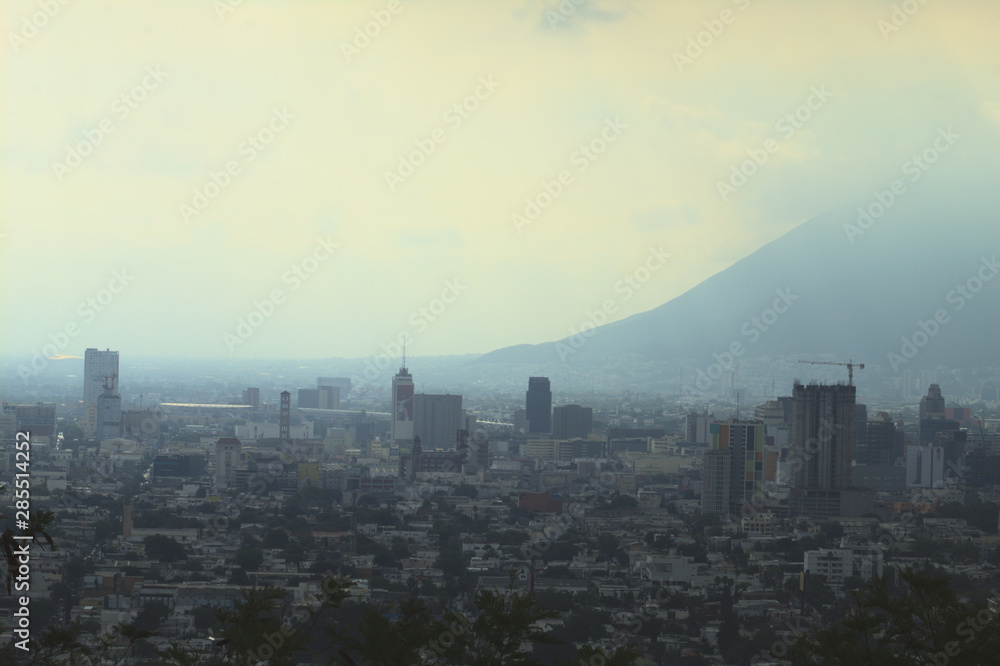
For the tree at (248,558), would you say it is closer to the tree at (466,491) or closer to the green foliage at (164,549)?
the green foliage at (164,549)

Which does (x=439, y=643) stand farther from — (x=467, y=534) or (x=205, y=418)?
(x=205, y=418)

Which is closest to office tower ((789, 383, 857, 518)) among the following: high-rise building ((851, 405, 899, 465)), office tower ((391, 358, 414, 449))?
high-rise building ((851, 405, 899, 465))

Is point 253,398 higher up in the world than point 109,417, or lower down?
higher up

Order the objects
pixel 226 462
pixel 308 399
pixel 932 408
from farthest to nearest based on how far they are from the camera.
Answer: pixel 308 399
pixel 932 408
pixel 226 462

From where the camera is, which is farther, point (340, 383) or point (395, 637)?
point (340, 383)

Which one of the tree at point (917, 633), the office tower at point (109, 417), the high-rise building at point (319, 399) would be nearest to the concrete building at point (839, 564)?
the tree at point (917, 633)

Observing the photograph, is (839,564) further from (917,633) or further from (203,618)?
(917,633)

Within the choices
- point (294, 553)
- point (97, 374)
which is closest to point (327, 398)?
point (97, 374)
